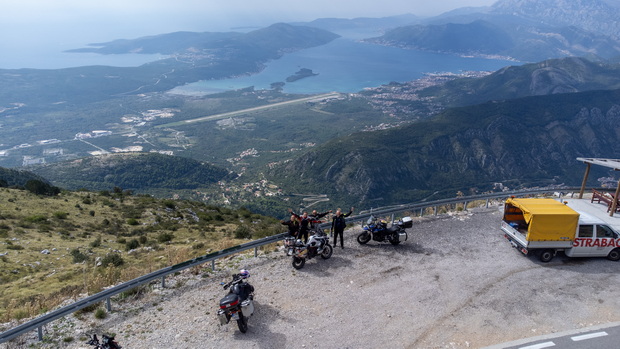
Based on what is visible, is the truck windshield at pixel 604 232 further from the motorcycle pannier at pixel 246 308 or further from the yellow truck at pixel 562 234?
the motorcycle pannier at pixel 246 308

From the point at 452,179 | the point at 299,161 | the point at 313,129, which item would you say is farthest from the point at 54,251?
the point at 313,129

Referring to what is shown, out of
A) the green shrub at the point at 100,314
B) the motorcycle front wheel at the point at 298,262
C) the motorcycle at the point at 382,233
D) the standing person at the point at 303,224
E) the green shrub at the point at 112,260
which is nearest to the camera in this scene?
the green shrub at the point at 100,314

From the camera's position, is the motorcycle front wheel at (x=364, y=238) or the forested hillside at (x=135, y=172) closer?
the motorcycle front wheel at (x=364, y=238)

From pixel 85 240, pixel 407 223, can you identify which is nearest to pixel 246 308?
pixel 407 223

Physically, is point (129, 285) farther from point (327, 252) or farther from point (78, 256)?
point (327, 252)

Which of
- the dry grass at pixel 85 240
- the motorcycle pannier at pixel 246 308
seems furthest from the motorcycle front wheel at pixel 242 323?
the dry grass at pixel 85 240

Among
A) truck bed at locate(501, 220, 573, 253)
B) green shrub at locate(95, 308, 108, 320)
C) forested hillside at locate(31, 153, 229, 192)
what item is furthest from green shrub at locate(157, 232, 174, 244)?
forested hillside at locate(31, 153, 229, 192)
